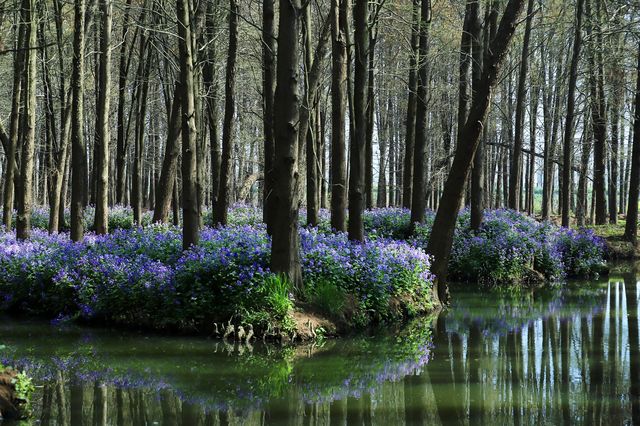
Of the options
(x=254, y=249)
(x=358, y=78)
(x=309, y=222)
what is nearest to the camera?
(x=254, y=249)

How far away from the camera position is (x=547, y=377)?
752 centimetres

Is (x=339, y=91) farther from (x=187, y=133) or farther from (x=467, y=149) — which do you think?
(x=187, y=133)

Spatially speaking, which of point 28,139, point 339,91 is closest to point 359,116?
point 339,91

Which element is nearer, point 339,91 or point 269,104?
point 339,91

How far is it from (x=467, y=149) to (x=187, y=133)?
14.9 ft

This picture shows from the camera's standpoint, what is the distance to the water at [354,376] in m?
6.13

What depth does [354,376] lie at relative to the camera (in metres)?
7.66

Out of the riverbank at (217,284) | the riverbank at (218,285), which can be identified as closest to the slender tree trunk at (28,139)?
the riverbank at (217,284)

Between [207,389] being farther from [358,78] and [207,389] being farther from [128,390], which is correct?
[358,78]

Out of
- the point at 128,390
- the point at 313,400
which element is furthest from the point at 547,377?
the point at 128,390

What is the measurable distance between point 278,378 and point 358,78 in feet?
20.2

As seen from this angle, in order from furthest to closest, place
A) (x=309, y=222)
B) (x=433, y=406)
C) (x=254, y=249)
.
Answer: (x=309, y=222) < (x=254, y=249) < (x=433, y=406)

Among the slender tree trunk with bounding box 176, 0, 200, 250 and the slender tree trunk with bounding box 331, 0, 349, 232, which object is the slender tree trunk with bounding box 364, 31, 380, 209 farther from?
the slender tree trunk with bounding box 176, 0, 200, 250

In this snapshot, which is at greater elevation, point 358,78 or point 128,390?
point 358,78
